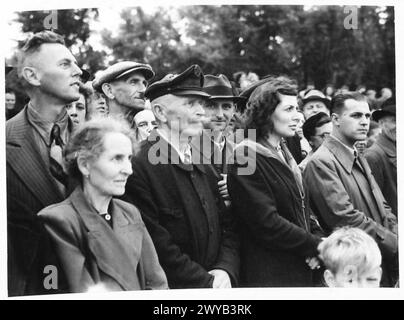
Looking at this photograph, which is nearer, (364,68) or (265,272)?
(265,272)

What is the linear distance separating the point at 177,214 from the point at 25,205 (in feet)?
4.21

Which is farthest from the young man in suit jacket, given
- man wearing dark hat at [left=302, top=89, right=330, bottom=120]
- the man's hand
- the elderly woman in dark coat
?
man wearing dark hat at [left=302, top=89, right=330, bottom=120]

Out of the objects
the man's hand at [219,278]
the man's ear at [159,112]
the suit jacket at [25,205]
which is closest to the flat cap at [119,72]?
the man's ear at [159,112]


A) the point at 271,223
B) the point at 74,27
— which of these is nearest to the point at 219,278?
the point at 271,223

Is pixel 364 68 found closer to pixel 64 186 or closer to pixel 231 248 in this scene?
pixel 231 248

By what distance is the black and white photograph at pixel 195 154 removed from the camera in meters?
6.18

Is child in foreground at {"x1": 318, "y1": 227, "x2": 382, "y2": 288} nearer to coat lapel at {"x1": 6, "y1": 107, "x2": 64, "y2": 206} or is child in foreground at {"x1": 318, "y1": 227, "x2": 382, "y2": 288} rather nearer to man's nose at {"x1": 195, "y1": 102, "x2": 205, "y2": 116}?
man's nose at {"x1": 195, "y1": 102, "x2": 205, "y2": 116}

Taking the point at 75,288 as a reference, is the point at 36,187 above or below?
above

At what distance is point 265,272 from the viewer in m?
6.41

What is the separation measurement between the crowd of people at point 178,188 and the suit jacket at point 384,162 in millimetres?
111

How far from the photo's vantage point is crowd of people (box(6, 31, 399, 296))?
615 centimetres
